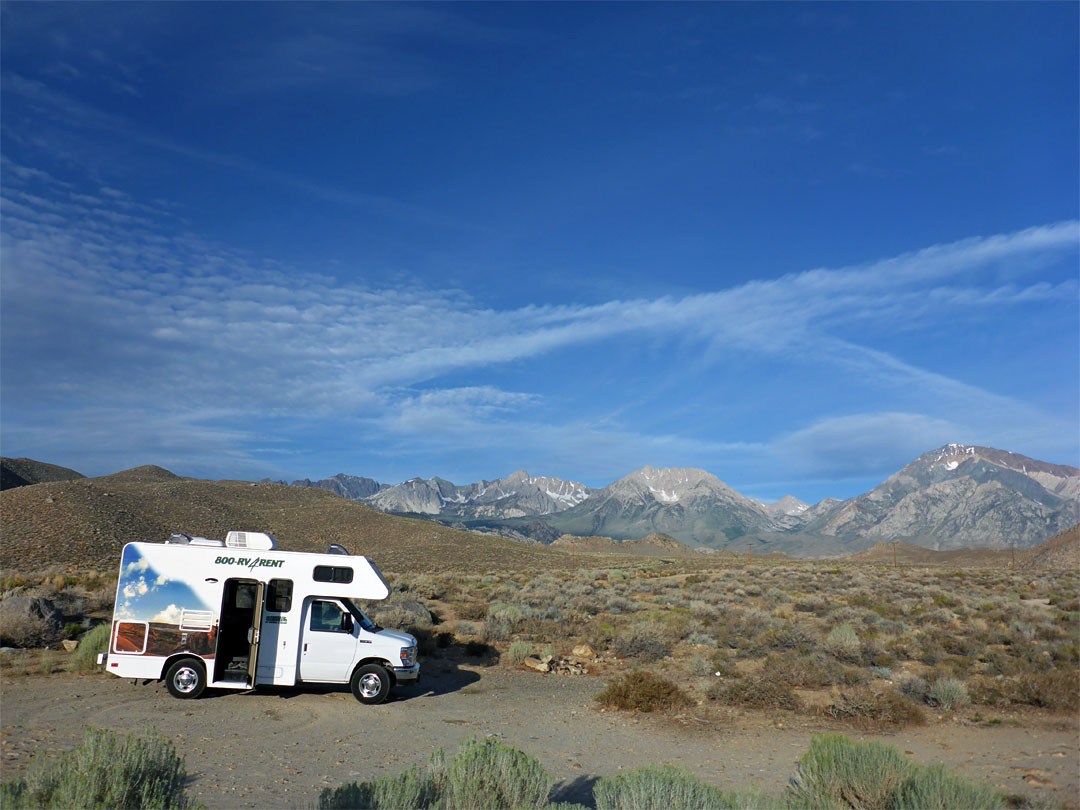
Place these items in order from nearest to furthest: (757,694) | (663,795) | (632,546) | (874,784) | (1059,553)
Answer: (663,795), (874,784), (757,694), (1059,553), (632,546)

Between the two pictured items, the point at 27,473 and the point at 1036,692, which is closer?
the point at 1036,692

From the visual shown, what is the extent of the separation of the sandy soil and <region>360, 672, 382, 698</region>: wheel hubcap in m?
0.34

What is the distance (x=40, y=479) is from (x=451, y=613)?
11065cm

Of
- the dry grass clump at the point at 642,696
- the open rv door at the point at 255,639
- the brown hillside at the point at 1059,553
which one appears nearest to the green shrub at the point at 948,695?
the dry grass clump at the point at 642,696

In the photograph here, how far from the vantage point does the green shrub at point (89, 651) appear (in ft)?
46.6

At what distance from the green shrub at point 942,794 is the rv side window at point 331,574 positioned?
9.58m

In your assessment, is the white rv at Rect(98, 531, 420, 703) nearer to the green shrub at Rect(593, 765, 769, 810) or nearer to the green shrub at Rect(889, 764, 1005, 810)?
the green shrub at Rect(593, 765, 769, 810)

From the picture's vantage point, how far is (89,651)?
569 inches

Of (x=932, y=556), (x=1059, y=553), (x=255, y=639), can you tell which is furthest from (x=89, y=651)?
(x=932, y=556)

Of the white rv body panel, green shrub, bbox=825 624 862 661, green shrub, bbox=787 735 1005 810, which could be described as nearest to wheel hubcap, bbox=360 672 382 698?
the white rv body panel

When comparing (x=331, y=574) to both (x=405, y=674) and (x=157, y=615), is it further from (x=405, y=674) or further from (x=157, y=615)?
(x=157, y=615)

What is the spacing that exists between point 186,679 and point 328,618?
8.61 feet

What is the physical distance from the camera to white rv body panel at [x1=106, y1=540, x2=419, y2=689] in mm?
12273

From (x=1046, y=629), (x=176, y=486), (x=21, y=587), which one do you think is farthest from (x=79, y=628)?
(x=176, y=486)
